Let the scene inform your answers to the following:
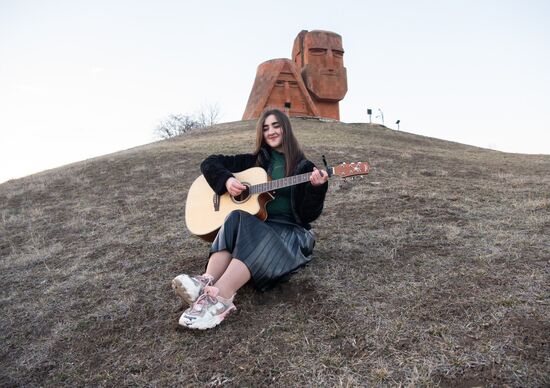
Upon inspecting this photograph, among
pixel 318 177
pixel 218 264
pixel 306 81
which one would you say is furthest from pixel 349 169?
pixel 306 81

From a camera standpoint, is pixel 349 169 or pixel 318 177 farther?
pixel 349 169

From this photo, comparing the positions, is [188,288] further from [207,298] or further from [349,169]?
[349,169]

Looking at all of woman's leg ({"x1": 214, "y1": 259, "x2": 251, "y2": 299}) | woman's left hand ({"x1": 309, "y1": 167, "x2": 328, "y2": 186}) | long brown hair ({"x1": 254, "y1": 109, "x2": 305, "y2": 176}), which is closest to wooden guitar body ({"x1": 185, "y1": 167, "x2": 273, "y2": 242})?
long brown hair ({"x1": 254, "y1": 109, "x2": 305, "y2": 176})

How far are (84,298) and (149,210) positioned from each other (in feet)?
10.6

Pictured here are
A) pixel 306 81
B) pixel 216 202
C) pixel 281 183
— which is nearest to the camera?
pixel 281 183

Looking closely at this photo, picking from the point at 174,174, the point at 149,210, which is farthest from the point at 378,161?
the point at 149,210

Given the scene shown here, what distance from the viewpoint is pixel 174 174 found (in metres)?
9.40

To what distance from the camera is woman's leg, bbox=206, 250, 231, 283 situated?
290 centimetres

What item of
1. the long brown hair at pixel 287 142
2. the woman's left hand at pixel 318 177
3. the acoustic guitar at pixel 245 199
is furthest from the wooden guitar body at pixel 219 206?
the woman's left hand at pixel 318 177

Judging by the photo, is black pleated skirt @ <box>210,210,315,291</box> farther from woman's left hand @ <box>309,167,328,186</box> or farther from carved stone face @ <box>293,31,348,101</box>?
carved stone face @ <box>293,31,348,101</box>

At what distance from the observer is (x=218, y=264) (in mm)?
2914

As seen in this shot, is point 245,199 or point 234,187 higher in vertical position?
point 234,187

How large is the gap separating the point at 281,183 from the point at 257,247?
23.9 inches

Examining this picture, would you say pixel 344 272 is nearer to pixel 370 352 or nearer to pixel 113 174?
pixel 370 352
